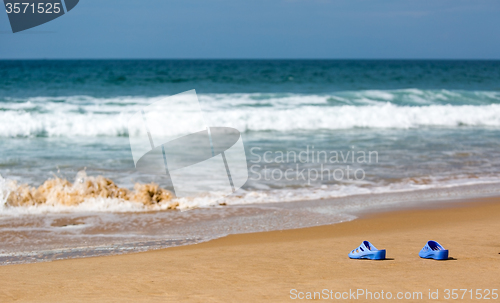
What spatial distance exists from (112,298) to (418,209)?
14.0 feet

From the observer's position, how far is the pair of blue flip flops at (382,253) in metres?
3.48

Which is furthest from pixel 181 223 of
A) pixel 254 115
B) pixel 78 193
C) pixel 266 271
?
pixel 254 115

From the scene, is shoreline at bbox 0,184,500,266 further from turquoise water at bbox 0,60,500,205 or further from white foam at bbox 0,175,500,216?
turquoise water at bbox 0,60,500,205

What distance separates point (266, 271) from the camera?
334cm

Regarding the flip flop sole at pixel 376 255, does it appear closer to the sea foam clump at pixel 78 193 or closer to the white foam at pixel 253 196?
the white foam at pixel 253 196

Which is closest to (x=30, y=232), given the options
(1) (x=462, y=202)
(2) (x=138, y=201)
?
(2) (x=138, y=201)

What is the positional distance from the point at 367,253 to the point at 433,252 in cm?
Result: 48

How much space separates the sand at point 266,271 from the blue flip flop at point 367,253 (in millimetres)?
58

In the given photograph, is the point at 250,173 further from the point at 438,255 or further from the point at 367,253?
the point at 438,255

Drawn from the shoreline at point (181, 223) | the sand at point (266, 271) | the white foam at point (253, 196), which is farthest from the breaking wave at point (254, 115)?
the sand at point (266, 271)

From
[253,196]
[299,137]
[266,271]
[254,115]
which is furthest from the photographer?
[254,115]

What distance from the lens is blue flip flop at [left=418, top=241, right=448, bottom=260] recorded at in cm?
348

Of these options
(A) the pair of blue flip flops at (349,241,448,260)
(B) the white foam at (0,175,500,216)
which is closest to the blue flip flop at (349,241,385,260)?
(A) the pair of blue flip flops at (349,241,448,260)

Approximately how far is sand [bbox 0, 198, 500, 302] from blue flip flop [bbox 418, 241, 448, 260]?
50 mm
